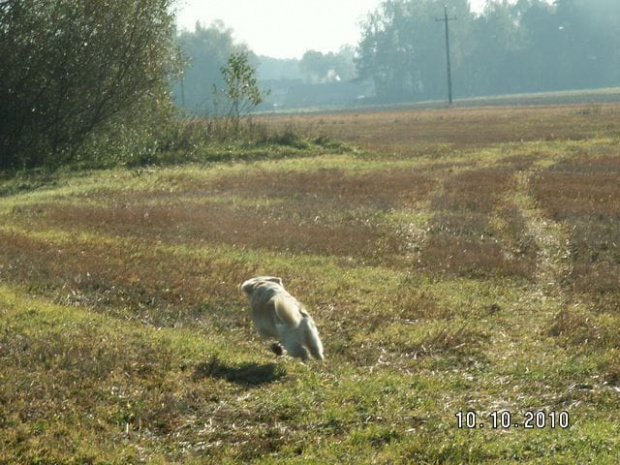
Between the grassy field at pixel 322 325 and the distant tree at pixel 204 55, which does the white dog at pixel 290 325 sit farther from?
the distant tree at pixel 204 55

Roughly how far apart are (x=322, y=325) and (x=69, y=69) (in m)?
23.0

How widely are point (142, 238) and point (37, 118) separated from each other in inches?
647

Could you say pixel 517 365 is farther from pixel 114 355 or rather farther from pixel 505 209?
pixel 505 209

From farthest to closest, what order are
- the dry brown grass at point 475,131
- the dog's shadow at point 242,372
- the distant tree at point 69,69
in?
the dry brown grass at point 475,131
the distant tree at point 69,69
the dog's shadow at point 242,372

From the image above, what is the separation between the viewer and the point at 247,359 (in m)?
9.83

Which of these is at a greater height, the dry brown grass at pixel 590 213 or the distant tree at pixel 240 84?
the distant tree at pixel 240 84

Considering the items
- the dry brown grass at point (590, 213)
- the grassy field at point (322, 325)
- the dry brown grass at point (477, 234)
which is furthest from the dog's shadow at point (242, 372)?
the dry brown grass at point (477, 234)

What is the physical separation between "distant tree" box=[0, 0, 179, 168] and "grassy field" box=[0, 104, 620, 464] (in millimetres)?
7871

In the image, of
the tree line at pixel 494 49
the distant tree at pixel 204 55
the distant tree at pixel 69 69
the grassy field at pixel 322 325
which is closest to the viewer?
the grassy field at pixel 322 325

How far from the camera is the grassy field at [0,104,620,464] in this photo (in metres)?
7.62

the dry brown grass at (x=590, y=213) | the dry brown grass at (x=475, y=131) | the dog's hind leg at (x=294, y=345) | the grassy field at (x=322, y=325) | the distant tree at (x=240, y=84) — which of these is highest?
the distant tree at (x=240, y=84)

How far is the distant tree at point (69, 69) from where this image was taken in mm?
31266

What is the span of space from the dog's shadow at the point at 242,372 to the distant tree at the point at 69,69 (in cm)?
2356

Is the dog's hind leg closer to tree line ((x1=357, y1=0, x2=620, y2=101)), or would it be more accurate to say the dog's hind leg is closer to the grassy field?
the grassy field
